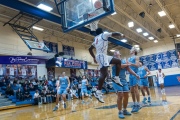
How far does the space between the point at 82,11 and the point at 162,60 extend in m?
22.1

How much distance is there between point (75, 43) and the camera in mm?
23625

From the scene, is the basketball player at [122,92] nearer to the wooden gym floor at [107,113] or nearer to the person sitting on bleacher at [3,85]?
the wooden gym floor at [107,113]

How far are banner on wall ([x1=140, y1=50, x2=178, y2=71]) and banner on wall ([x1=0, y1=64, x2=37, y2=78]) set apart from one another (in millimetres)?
18299

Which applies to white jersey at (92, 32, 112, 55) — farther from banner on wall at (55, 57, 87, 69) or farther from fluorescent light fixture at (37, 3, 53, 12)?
banner on wall at (55, 57, 87, 69)

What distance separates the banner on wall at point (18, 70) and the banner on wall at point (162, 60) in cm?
1830

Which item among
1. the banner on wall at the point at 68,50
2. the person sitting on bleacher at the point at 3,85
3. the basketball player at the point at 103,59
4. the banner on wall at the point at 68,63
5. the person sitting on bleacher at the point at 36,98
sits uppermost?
the banner on wall at the point at 68,50

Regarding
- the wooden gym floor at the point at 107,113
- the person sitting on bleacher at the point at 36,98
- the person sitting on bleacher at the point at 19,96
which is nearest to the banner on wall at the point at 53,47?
the person sitting on bleacher at the point at 36,98

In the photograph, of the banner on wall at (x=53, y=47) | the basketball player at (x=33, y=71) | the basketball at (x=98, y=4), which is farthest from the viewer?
the banner on wall at (x=53, y=47)

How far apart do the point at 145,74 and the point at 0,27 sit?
46.0ft

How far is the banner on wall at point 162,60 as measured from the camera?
24.8 m

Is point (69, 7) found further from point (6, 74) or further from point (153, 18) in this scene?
point (153, 18)

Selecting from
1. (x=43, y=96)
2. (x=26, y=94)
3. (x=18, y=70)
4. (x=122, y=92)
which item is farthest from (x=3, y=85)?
(x=122, y=92)

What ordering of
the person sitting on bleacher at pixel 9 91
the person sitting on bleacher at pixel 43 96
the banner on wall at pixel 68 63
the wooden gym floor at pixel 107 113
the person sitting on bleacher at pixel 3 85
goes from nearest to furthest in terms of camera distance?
the wooden gym floor at pixel 107 113
the person sitting on bleacher at pixel 9 91
the person sitting on bleacher at pixel 3 85
the person sitting on bleacher at pixel 43 96
the banner on wall at pixel 68 63

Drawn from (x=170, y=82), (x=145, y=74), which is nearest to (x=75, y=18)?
(x=145, y=74)
